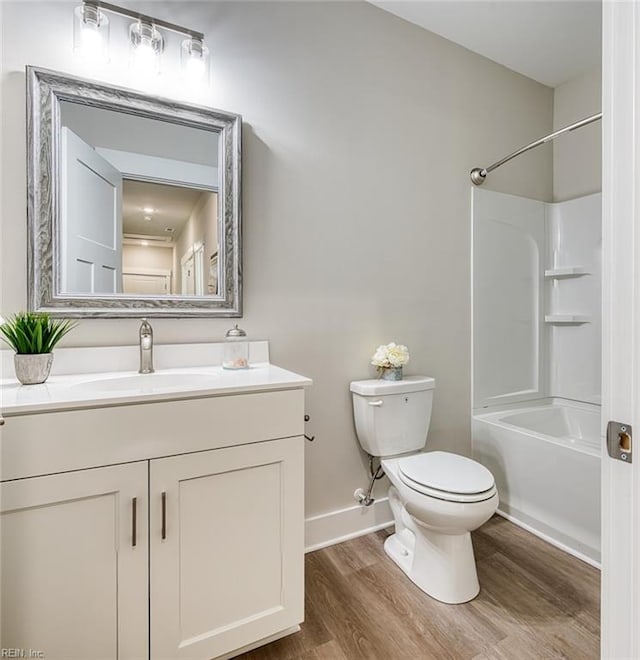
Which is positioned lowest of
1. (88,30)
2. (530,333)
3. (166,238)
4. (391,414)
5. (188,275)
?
(391,414)

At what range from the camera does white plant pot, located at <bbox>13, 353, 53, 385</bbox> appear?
46.1 inches

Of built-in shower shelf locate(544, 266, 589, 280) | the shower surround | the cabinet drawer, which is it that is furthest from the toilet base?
built-in shower shelf locate(544, 266, 589, 280)

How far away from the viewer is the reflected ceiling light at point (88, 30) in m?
1.34

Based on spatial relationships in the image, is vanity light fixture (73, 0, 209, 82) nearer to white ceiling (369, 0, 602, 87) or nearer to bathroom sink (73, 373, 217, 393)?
white ceiling (369, 0, 602, 87)

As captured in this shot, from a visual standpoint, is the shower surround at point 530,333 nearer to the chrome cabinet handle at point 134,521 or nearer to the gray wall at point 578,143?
the gray wall at point 578,143

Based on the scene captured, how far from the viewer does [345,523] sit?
1903 mm

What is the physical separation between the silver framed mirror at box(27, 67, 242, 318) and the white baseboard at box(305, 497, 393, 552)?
1095mm

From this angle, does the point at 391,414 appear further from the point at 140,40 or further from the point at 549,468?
the point at 140,40

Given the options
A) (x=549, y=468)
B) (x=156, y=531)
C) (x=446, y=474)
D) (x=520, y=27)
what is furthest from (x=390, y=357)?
(x=520, y=27)

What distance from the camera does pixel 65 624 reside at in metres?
0.96

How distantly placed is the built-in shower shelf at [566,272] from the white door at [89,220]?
2.55 metres
